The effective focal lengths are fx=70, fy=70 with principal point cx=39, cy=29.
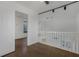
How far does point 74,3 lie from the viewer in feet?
12.9

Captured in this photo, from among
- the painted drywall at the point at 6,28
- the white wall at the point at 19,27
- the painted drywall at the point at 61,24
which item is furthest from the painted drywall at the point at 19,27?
the painted drywall at the point at 6,28

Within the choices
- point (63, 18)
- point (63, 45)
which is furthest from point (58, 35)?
point (63, 18)

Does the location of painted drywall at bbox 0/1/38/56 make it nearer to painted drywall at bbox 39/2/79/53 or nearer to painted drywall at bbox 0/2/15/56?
painted drywall at bbox 0/2/15/56

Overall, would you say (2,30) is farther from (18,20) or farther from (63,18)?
(18,20)

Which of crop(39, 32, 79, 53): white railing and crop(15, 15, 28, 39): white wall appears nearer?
crop(39, 32, 79, 53): white railing

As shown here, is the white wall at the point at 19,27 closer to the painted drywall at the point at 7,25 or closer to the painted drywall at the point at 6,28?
the painted drywall at the point at 7,25

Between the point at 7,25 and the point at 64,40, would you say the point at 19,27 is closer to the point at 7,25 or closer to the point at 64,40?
the point at 7,25

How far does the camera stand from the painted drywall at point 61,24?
3.75 meters

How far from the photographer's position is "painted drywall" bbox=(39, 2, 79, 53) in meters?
3.75

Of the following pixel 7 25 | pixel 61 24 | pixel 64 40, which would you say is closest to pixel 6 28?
pixel 7 25

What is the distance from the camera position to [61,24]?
4672 millimetres

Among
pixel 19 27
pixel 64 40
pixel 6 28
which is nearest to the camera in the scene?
pixel 6 28

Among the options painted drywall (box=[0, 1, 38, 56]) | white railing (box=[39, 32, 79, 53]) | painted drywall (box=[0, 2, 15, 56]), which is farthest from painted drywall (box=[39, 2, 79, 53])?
painted drywall (box=[0, 2, 15, 56])

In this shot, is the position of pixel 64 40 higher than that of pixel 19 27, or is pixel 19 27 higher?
pixel 19 27
